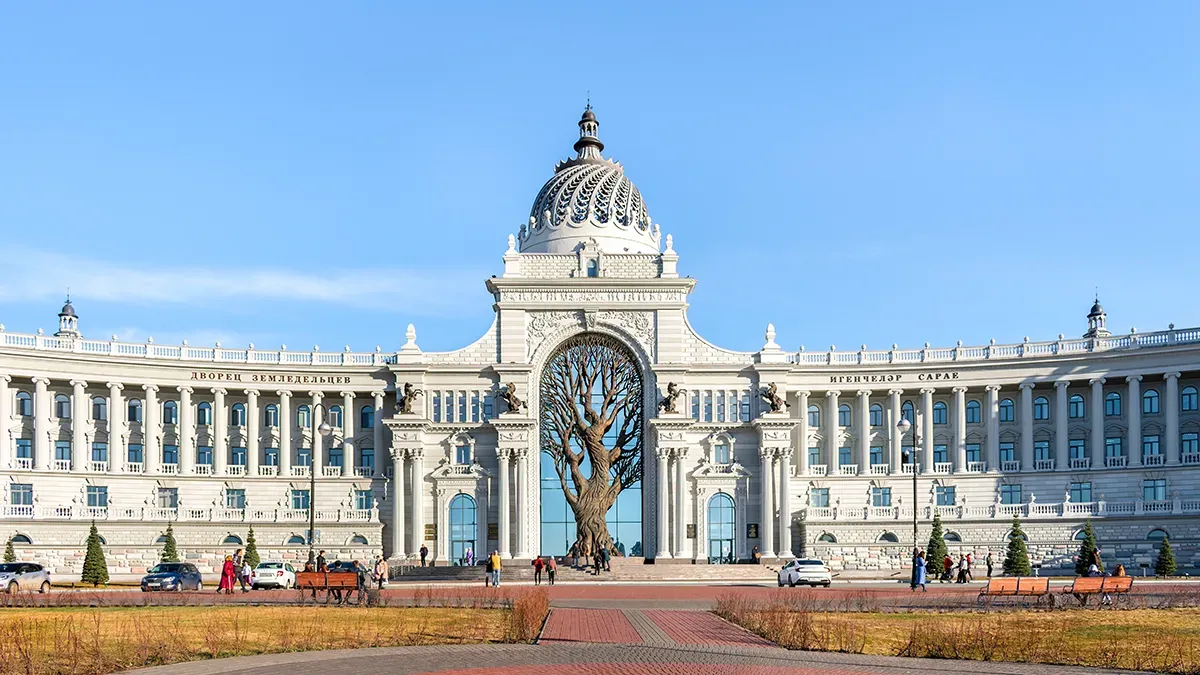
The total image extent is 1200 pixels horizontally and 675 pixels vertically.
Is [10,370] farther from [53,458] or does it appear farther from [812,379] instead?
[812,379]

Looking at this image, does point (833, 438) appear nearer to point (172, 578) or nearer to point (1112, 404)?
point (1112, 404)

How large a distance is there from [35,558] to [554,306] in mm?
41011

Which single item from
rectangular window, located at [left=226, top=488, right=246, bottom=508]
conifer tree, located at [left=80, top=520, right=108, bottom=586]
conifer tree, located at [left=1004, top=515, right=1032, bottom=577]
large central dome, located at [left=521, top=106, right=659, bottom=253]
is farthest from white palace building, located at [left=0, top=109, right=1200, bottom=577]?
conifer tree, located at [left=80, top=520, right=108, bottom=586]

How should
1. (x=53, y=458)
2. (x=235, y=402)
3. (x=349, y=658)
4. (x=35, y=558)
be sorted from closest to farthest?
1. (x=349, y=658)
2. (x=35, y=558)
3. (x=53, y=458)
4. (x=235, y=402)

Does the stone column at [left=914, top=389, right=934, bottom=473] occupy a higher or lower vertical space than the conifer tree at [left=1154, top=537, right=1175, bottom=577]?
higher

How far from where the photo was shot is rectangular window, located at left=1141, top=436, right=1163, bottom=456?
9794 cm

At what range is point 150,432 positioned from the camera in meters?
99.4

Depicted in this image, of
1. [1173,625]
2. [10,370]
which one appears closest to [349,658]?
[1173,625]

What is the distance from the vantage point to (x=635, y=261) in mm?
105188

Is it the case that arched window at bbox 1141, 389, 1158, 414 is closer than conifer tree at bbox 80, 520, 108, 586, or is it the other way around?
conifer tree at bbox 80, 520, 108, 586

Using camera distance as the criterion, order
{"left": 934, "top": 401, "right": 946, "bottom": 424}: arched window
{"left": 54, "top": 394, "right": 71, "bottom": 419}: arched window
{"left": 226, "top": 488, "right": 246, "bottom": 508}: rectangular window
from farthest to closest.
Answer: {"left": 934, "top": 401, "right": 946, "bottom": 424}: arched window, {"left": 226, "top": 488, "right": 246, "bottom": 508}: rectangular window, {"left": 54, "top": 394, "right": 71, "bottom": 419}: arched window

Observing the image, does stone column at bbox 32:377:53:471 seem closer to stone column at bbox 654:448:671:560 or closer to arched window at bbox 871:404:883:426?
stone column at bbox 654:448:671:560

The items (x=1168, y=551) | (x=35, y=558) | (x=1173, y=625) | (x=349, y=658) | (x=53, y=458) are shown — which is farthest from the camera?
(x=53, y=458)

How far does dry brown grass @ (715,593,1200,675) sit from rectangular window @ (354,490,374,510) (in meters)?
63.3
